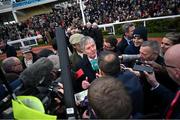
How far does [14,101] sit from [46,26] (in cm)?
2957

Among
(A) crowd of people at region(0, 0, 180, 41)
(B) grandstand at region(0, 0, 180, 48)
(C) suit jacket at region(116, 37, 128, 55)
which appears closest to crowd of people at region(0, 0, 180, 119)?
(C) suit jacket at region(116, 37, 128, 55)

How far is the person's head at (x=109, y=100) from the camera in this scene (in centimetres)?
191

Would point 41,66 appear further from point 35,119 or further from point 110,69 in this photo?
point 35,119

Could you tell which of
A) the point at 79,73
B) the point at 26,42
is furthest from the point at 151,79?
the point at 26,42

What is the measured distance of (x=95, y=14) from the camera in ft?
94.3

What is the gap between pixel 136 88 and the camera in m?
2.86

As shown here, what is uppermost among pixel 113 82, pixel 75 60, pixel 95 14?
pixel 113 82

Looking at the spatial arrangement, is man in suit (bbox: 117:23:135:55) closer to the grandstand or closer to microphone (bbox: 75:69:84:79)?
microphone (bbox: 75:69:84:79)

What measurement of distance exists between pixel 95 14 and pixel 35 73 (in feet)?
86.8

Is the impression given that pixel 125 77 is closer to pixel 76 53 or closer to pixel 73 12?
pixel 76 53

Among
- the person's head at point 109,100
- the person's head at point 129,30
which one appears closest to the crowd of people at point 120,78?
the person's head at point 109,100

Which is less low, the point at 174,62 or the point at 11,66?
the point at 174,62

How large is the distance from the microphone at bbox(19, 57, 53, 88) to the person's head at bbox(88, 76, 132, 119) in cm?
80

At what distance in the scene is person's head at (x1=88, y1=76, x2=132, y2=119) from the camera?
1.91 metres
